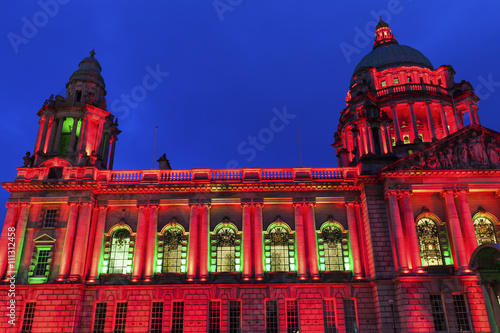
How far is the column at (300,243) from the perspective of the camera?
111 feet

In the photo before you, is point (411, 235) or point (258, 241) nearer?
point (411, 235)

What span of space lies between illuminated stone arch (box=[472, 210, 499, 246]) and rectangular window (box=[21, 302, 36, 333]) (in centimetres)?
3752

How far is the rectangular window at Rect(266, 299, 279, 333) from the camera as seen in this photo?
32.2m

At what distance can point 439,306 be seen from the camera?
3064 centimetres

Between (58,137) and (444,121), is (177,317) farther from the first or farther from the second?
(444,121)

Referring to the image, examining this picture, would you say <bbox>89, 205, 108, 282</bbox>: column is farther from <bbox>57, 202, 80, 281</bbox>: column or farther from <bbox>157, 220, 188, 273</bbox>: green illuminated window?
Answer: <bbox>157, 220, 188, 273</bbox>: green illuminated window

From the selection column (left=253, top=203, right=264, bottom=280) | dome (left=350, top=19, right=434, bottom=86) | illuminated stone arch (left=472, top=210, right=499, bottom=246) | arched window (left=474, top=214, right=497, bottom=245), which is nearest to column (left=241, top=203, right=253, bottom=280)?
column (left=253, top=203, right=264, bottom=280)

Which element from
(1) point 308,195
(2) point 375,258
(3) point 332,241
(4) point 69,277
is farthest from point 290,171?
(4) point 69,277

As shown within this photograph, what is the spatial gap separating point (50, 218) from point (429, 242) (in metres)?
33.1

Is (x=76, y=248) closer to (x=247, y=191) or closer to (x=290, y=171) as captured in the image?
(x=247, y=191)

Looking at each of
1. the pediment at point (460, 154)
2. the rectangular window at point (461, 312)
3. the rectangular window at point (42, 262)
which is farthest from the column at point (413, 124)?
the rectangular window at point (42, 262)

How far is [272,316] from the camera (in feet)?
107

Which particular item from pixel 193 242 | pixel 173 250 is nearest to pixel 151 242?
pixel 173 250

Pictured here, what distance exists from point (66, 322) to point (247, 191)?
18.1 meters
